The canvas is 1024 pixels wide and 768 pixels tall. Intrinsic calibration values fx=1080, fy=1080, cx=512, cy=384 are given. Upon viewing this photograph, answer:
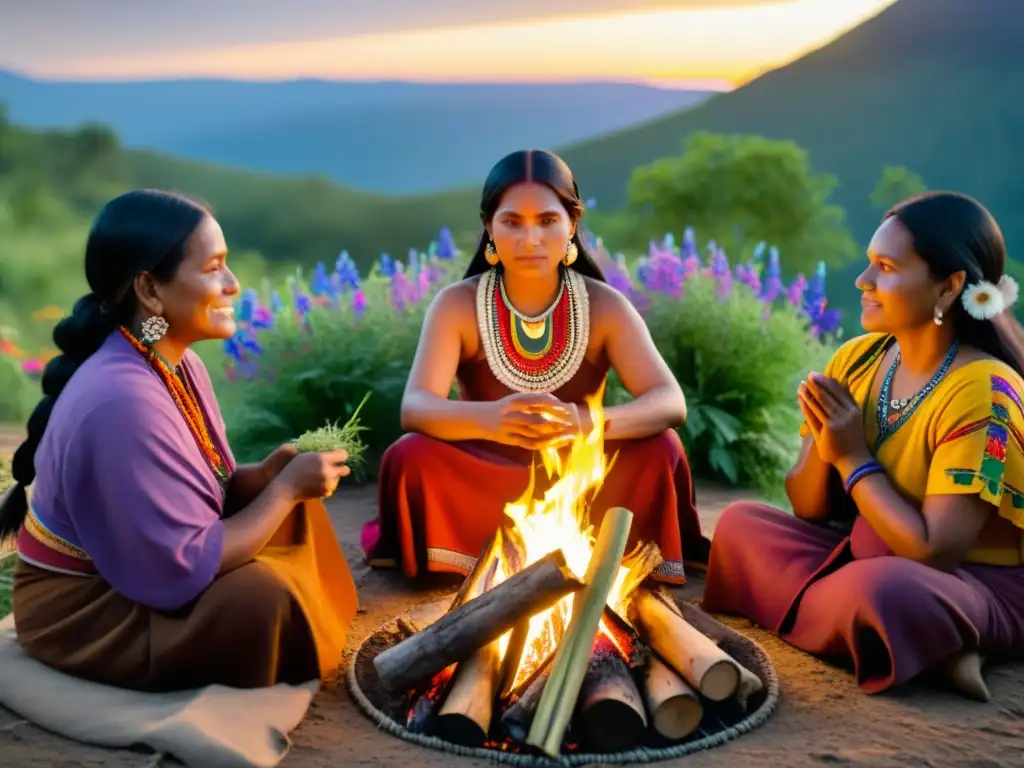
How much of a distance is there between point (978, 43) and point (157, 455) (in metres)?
12.6

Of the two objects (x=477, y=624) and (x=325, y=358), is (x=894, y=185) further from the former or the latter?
(x=477, y=624)

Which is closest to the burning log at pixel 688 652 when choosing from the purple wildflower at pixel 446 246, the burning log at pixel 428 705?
the burning log at pixel 428 705

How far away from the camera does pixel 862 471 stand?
352 centimetres

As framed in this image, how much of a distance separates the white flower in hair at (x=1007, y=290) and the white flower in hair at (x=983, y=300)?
0.02m

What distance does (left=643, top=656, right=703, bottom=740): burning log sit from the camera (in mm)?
2998

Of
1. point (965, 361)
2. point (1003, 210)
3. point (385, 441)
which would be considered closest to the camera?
point (965, 361)

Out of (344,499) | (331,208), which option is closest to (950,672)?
(344,499)

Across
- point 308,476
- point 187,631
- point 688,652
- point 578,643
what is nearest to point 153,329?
point 308,476

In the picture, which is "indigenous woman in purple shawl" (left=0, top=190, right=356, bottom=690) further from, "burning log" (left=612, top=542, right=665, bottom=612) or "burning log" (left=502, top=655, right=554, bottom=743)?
"burning log" (left=612, top=542, right=665, bottom=612)

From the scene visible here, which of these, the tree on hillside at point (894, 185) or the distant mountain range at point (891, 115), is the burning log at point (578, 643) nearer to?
the distant mountain range at point (891, 115)

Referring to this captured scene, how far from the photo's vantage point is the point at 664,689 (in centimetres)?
303

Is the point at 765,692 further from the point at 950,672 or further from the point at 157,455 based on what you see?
the point at 157,455

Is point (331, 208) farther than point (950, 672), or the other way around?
point (331, 208)

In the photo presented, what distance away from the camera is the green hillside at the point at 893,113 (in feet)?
41.1
